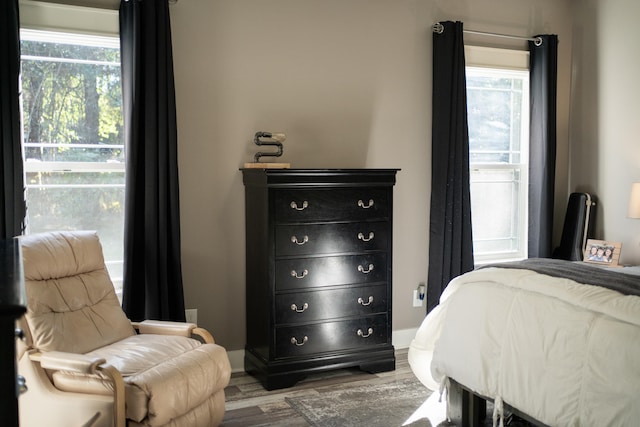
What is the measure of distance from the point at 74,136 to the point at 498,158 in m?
3.14

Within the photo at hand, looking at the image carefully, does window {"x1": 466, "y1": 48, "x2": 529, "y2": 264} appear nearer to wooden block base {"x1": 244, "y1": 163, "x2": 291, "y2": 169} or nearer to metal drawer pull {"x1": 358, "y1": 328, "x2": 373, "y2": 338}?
metal drawer pull {"x1": 358, "y1": 328, "x2": 373, "y2": 338}

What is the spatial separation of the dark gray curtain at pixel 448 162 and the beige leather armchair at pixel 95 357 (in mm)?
2012

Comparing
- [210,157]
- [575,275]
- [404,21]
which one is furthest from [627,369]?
[404,21]

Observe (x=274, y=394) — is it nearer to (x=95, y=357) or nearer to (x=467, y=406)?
(x=467, y=406)

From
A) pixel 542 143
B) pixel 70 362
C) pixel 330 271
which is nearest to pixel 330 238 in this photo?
pixel 330 271

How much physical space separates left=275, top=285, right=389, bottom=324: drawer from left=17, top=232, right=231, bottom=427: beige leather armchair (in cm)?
69

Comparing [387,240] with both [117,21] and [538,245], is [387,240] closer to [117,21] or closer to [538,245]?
[538,245]

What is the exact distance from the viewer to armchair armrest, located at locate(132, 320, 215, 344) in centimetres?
306

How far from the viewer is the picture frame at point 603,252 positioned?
441 cm

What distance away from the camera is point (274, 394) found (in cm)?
355

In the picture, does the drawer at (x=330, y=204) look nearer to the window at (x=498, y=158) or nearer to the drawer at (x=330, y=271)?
the drawer at (x=330, y=271)

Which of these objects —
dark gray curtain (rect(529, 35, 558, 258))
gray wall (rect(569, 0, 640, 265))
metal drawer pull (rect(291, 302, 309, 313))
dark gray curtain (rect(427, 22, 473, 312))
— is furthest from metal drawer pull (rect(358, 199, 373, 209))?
gray wall (rect(569, 0, 640, 265))

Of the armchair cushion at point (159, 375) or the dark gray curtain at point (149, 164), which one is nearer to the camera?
the armchair cushion at point (159, 375)

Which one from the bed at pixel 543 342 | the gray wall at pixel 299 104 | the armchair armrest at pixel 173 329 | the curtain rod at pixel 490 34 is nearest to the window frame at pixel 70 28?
the gray wall at pixel 299 104
